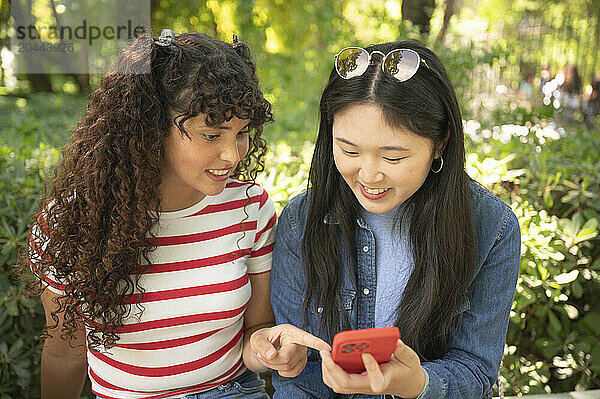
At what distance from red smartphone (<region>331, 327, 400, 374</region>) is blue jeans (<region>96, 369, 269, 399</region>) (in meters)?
0.60

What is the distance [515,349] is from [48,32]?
281 centimetres

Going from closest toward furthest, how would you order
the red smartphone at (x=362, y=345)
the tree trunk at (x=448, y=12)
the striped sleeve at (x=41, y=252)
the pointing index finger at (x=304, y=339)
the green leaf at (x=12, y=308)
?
1. the red smartphone at (x=362, y=345)
2. the pointing index finger at (x=304, y=339)
3. the striped sleeve at (x=41, y=252)
4. the green leaf at (x=12, y=308)
5. the tree trunk at (x=448, y=12)

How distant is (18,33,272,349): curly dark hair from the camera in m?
1.58

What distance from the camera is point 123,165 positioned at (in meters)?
1.63

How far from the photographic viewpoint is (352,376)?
54.1 inches

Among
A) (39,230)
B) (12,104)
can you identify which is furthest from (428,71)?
(12,104)

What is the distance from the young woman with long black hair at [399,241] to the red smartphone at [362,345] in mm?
31

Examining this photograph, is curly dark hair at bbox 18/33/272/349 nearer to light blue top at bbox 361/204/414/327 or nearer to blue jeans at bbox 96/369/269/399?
blue jeans at bbox 96/369/269/399

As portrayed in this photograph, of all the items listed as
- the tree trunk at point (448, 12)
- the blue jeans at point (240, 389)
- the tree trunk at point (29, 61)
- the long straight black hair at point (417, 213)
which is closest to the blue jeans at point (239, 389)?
the blue jeans at point (240, 389)

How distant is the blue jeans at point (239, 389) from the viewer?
1831 millimetres

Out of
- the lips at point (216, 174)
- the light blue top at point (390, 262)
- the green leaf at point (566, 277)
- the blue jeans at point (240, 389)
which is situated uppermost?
the lips at point (216, 174)

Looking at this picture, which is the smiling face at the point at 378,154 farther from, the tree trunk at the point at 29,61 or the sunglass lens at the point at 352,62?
the tree trunk at the point at 29,61

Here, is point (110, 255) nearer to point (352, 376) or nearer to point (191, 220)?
point (191, 220)

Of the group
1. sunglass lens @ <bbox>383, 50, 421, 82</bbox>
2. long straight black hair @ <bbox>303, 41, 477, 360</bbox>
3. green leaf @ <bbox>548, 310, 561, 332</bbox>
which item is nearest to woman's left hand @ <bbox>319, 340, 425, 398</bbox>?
long straight black hair @ <bbox>303, 41, 477, 360</bbox>
